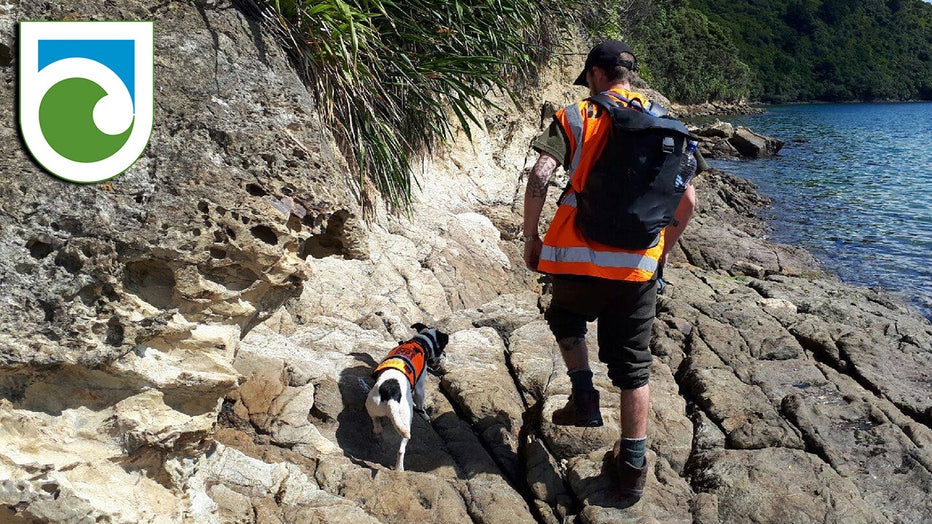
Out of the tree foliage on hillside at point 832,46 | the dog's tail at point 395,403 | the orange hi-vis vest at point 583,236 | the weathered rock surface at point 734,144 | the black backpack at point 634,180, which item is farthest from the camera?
the tree foliage on hillside at point 832,46

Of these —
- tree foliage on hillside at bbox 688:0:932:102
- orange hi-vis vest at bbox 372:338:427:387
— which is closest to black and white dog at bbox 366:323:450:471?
orange hi-vis vest at bbox 372:338:427:387

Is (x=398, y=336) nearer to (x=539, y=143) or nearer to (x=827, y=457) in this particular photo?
(x=539, y=143)

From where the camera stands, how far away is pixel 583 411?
3.75 m

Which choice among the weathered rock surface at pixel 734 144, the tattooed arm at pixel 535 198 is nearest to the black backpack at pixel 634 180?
the tattooed arm at pixel 535 198

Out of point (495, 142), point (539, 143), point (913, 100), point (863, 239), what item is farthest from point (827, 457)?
point (913, 100)

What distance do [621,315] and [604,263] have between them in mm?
301

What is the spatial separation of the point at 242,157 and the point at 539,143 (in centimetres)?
134

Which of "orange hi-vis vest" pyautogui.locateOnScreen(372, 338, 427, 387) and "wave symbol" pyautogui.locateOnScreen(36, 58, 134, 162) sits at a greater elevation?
"wave symbol" pyautogui.locateOnScreen(36, 58, 134, 162)

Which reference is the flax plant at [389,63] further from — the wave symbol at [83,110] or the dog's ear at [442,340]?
the wave symbol at [83,110]

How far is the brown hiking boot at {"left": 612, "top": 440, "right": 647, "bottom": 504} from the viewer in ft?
10.9

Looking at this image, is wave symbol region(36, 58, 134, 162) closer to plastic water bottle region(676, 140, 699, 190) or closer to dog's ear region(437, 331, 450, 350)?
plastic water bottle region(676, 140, 699, 190)

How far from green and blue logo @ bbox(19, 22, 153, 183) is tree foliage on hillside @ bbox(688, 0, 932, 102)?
104004mm

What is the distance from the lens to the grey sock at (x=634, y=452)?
10.9 feet

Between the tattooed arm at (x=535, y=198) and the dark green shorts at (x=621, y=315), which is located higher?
the tattooed arm at (x=535, y=198)
